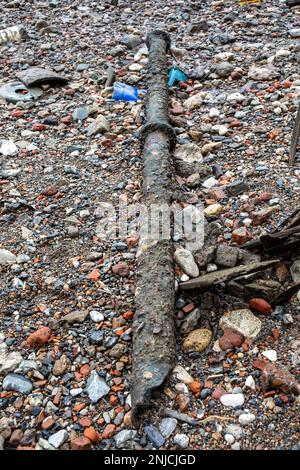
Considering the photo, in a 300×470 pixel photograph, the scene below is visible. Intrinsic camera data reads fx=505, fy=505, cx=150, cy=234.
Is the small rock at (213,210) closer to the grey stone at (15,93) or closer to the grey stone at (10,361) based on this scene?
the grey stone at (10,361)

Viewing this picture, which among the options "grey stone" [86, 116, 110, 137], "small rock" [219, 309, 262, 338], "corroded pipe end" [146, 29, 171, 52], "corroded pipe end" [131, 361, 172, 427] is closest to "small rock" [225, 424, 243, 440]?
"corroded pipe end" [131, 361, 172, 427]

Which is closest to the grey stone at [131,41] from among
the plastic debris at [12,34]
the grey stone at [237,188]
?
the plastic debris at [12,34]

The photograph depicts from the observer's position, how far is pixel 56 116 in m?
4.92

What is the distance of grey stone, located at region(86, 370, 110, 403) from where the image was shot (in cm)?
248

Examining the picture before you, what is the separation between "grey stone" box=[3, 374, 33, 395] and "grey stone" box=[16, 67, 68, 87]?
3.62 metres

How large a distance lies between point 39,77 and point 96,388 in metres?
3.84

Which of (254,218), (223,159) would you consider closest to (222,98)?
(223,159)

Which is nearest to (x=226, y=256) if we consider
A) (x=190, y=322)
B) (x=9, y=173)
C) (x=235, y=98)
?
(x=190, y=322)

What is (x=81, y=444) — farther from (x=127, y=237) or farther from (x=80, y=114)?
(x=80, y=114)

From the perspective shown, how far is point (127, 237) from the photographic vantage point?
3.46 m

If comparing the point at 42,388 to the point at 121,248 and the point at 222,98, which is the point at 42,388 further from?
the point at 222,98

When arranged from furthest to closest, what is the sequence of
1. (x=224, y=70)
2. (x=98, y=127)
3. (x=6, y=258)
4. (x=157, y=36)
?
(x=157, y=36) < (x=224, y=70) < (x=98, y=127) < (x=6, y=258)

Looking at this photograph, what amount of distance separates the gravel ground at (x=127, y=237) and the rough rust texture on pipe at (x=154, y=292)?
4.3 inches

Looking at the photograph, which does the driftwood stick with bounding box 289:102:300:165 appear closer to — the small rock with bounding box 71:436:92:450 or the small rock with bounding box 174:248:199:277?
the small rock with bounding box 174:248:199:277
